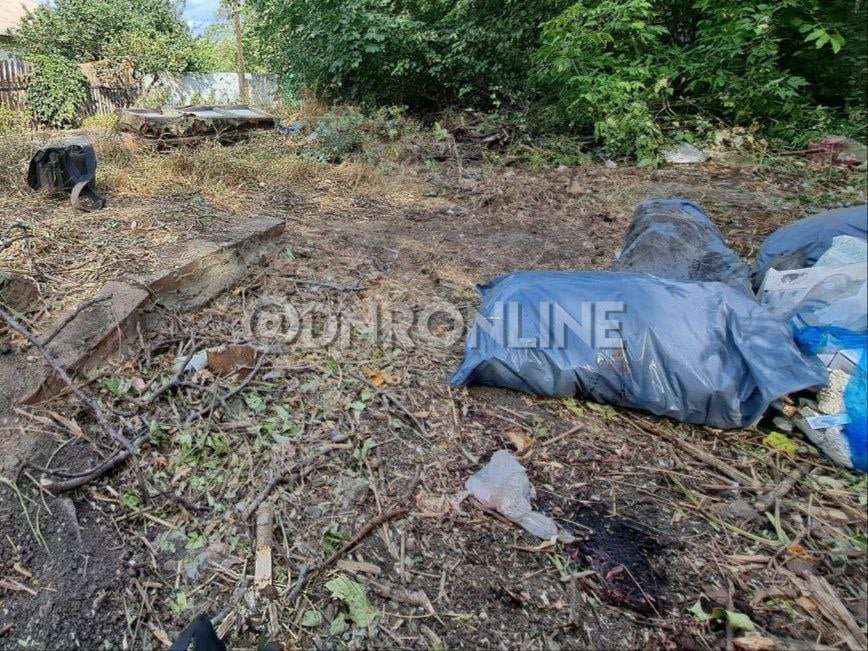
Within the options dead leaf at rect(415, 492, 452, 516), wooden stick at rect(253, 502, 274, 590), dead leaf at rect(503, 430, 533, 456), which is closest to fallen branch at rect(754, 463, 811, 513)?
dead leaf at rect(503, 430, 533, 456)

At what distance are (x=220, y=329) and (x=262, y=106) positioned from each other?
8.93 m

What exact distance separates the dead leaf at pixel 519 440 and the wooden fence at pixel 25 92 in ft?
39.5

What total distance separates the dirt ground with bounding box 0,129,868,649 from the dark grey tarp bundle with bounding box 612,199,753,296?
5.2 inches

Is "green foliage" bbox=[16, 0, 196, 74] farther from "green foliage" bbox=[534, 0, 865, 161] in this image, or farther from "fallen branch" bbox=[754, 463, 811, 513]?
"fallen branch" bbox=[754, 463, 811, 513]

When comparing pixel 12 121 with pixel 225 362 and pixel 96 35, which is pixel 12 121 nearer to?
pixel 96 35

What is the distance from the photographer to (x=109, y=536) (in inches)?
57.5

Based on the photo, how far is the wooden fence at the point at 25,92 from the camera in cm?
962

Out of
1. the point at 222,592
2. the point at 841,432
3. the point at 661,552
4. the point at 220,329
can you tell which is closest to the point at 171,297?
the point at 220,329

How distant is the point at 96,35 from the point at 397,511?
14405 mm

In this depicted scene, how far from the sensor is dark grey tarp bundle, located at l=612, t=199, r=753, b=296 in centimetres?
226

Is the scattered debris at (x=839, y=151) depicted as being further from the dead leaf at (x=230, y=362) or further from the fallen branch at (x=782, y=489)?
the dead leaf at (x=230, y=362)

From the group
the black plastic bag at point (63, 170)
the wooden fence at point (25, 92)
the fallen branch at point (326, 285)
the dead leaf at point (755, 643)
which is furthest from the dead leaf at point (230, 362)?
the wooden fence at point (25, 92)

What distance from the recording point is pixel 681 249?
8.12ft

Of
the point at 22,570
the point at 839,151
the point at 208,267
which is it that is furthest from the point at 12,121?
the point at 839,151
